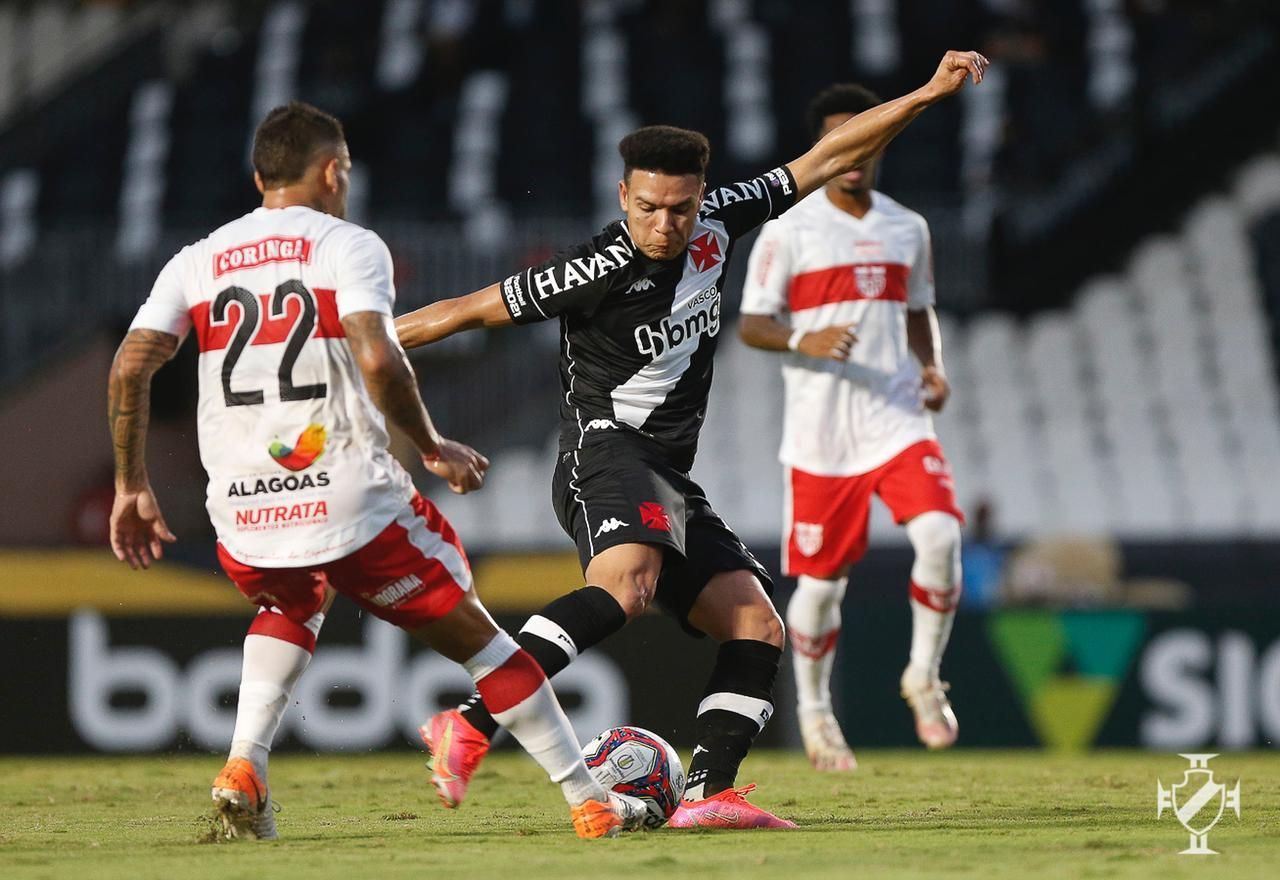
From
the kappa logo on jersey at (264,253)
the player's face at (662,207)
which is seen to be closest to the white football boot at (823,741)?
the player's face at (662,207)

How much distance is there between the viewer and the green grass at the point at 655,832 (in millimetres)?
5215

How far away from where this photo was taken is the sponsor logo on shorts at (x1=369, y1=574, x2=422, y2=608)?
5840 millimetres

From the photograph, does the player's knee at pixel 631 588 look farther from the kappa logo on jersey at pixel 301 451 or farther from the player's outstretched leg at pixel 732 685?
the kappa logo on jersey at pixel 301 451

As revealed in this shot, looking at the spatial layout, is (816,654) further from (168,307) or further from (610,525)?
(168,307)

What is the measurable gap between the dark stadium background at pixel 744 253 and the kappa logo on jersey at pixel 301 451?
21.1ft

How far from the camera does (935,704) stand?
8.61m

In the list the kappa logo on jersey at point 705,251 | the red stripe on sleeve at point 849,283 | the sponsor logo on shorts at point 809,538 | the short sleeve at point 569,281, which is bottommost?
the sponsor logo on shorts at point 809,538

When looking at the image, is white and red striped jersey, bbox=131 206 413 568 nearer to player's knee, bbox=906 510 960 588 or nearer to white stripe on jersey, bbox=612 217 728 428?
white stripe on jersey, bbox=612 217 728 428

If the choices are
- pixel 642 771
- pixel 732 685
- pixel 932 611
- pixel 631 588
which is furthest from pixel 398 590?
pixel 932 611

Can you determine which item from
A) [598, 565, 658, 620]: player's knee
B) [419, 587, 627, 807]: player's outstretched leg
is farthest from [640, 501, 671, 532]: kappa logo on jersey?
[419, 587, 627, 807]: player's outstretched leg

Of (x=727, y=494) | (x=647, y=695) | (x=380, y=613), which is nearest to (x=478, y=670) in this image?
(x=380, y=613)

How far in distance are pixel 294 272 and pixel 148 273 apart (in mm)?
12240

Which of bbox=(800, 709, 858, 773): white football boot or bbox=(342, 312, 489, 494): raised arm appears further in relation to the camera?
bbox=(800, 709, 858, 773): white football boot

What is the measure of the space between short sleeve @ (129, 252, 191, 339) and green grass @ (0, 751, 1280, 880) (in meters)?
1.54
